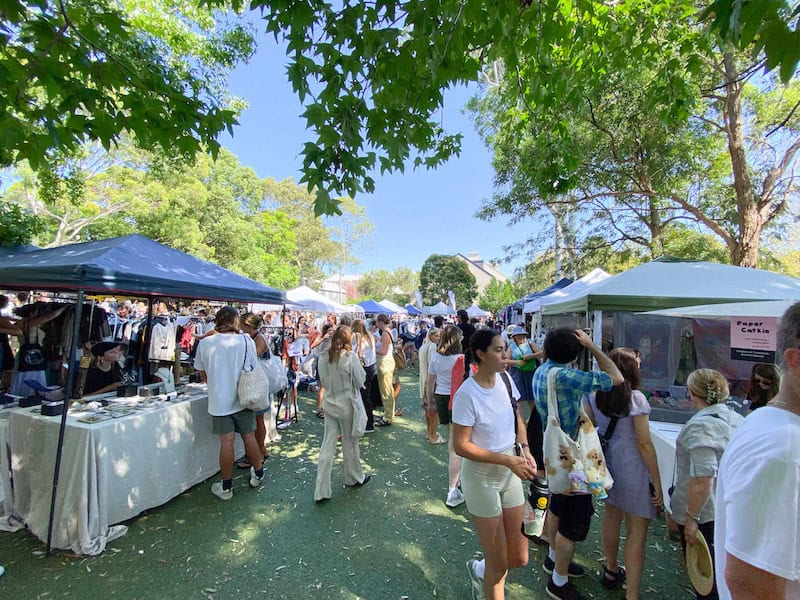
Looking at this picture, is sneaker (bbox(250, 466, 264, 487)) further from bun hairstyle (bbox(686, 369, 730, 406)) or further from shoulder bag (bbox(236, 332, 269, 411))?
bun hairstyle (bbox(686, 369, 730, 406))

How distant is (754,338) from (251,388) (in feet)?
16.1

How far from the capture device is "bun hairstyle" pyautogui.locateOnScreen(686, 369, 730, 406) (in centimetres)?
223

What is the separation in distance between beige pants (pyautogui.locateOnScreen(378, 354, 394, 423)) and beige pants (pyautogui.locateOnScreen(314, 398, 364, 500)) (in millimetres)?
2275

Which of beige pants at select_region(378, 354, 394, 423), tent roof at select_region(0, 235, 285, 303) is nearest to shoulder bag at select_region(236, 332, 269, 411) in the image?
tent roof at select_region(0, 235, 285, 303)

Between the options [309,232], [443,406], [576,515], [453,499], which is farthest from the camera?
[309,232]

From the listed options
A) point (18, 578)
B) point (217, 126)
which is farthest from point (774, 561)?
point (18, 578)

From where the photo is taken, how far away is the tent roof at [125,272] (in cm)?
296

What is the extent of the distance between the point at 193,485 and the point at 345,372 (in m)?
2.07

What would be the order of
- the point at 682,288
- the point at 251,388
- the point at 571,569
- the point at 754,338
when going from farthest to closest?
the point at 682,288, the point at 251,388, the point at 754,338, the point at 571,569

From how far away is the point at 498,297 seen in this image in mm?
38875

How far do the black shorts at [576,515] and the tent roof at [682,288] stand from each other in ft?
9.18

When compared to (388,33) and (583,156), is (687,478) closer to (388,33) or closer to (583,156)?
(388,33)

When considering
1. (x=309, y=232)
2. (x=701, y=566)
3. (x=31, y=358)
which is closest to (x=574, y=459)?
(x=701, y=566)

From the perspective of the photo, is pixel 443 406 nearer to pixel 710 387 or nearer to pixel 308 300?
pixel 710 387
